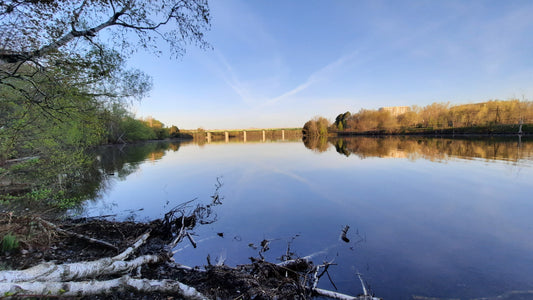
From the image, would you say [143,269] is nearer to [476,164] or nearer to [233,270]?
[233,270]

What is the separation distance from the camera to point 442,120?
245 ft

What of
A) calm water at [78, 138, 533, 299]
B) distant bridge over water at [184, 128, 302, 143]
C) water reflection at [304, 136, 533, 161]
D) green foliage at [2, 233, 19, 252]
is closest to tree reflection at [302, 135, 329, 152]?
water reflection at [304, 136, 533, 161]

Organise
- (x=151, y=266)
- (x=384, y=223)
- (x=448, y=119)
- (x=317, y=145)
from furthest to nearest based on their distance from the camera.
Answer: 1. (x=448, y=119)
2. (x=317, y=145)
3. (x=384, y=223)
4. (x=151, y=266)

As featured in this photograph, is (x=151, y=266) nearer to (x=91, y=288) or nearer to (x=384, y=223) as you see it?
(x=91, y=288)

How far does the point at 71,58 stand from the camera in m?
5.73

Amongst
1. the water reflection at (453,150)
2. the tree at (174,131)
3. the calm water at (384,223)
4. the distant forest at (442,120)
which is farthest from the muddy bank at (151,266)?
the tree at (174,131)

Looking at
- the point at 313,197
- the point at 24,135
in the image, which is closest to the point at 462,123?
the point at 313,197

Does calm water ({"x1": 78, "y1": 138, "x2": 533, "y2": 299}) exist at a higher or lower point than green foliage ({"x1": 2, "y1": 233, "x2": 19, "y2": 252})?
lower

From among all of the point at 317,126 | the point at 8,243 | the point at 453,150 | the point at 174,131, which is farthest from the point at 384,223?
the point at 174,131

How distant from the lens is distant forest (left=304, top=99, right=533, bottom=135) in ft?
186

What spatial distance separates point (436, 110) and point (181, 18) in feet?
321

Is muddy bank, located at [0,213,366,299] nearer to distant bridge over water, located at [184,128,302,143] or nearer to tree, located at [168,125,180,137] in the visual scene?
distant bridge over water, located at [184,128,302,143]

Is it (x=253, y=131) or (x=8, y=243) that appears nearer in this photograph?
(x=8, y=243)

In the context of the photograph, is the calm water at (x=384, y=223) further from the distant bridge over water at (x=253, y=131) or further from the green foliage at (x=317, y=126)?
the distant bridge over water at (x=253, y=131)
